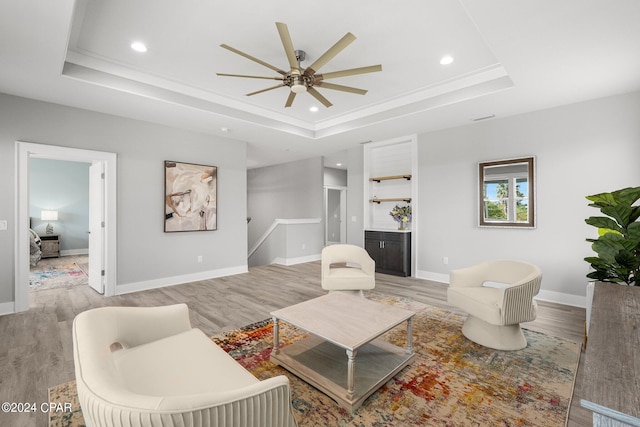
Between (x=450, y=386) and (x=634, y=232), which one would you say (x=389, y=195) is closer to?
(x=634, y=232)

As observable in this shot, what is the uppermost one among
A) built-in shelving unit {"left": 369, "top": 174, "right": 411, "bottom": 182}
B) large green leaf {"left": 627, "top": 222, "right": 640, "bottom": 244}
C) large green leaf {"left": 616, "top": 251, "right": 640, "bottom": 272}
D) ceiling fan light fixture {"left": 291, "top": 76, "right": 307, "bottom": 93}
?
ceiling fan light fixture {"left": 291, "top": 76, "right": 307, "bottom": 93}

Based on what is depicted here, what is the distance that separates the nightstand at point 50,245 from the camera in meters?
7.19

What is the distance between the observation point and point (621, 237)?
218 cm

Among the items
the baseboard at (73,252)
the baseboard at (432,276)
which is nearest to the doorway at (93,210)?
the baseboard at (73,252)

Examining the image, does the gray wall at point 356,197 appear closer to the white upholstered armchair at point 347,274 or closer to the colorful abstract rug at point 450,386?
the white upholstered armchair at point 347,274

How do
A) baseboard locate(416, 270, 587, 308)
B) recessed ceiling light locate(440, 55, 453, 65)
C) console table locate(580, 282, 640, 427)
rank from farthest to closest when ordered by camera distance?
1. baseboard locate(416, 270, 587, 308)
2. recessed ceiling light locate(440, 55, 453, 65)
3. console table locate(580, 282, 640, 427)

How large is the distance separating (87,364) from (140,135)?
4.35 metres

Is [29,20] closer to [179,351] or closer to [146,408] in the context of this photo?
[179,351]

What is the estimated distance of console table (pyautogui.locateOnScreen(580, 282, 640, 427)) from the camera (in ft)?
1.72

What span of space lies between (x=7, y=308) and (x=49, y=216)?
203 inches

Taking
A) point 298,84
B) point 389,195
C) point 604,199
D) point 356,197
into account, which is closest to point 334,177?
point 356,197

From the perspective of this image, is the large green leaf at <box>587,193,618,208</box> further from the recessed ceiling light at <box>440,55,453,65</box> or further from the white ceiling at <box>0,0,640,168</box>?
the recessed ceiling light at <box>440,55,453,65</box>

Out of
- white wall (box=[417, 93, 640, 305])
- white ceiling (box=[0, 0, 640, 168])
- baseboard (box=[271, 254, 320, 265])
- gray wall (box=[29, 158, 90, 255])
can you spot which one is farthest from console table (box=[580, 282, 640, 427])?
gray wall (box=[29, 158, 90, 255])

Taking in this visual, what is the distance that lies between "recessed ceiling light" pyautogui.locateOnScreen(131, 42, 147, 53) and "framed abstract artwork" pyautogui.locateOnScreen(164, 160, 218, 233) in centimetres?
210
